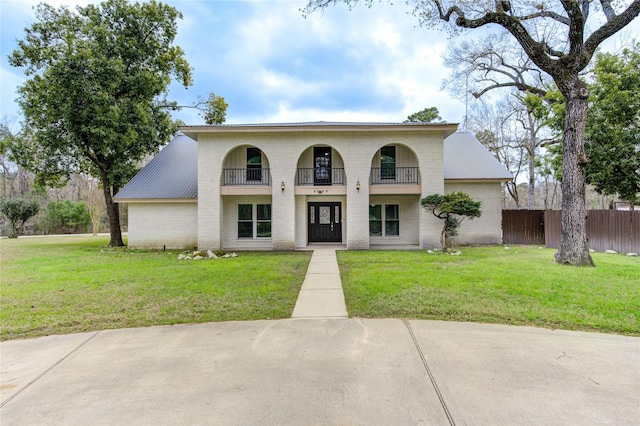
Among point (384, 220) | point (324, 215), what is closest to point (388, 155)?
point (384, 220)

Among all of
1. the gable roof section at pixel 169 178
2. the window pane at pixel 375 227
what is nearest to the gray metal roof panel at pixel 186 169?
the gable roof section at pixel 169 178

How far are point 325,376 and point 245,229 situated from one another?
40.5 ft

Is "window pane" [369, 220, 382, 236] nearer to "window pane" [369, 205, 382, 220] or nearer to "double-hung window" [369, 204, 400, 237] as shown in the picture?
"double-hung window" [369, 204, 400, 237]

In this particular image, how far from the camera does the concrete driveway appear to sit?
8.29ft

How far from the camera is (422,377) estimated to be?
3072 millimetres

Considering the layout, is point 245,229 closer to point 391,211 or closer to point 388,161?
point 391,211

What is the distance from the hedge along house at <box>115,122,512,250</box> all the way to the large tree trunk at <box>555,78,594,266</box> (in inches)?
164

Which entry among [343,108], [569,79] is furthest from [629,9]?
[343,108]

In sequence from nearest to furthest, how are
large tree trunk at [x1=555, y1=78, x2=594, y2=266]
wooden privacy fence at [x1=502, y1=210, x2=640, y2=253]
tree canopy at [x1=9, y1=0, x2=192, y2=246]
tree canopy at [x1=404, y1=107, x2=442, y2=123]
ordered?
large tree trunk at [x1=555, y1=78, x2=594, y2=266]
wooden privacy fence at [x1=502, y1=210, x2=640, y2=253]
tree canopy at [x1=9, y1=0, x2=192, y2=246]
tree canopy at [x1=404, y1=107, x2=442, y2=123]

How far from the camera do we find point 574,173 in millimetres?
9250

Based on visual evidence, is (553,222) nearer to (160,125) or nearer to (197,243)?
(197,243)

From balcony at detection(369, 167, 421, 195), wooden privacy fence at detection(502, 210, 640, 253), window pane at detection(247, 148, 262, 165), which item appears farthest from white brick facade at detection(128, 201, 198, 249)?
wooden privacy fence at detection(502, 210, 640, 253)

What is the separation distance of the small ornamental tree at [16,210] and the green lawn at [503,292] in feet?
90.5

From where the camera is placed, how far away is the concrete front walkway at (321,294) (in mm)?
5094
